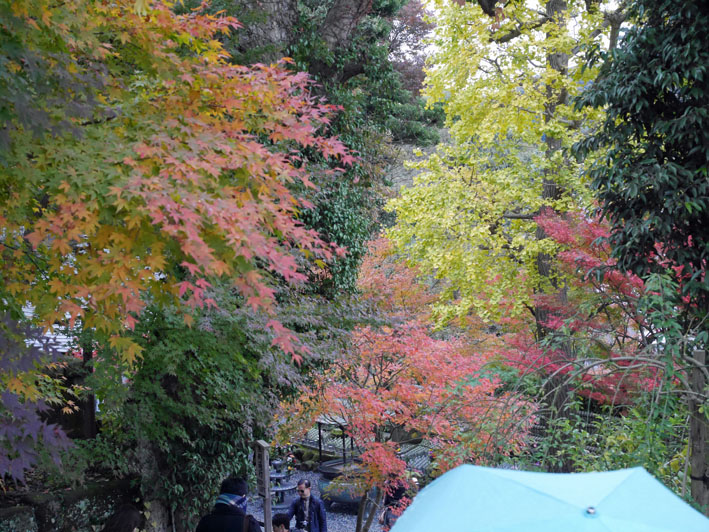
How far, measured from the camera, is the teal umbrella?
6.31 feet

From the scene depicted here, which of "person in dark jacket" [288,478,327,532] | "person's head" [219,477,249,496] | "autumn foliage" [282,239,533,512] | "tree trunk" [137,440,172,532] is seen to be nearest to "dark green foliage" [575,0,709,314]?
"autumn foliage" [282,239,533,512]

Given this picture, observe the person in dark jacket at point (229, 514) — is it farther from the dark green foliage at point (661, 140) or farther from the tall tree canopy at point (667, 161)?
the dark green foliage at point (661, 140)

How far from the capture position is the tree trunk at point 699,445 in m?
3.60

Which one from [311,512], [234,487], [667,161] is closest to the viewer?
[667,161]

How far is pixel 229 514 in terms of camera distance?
4.13m

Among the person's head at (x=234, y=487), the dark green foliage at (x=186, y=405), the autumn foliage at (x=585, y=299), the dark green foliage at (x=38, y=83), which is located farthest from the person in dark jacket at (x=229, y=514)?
the dark green foliage at (x=38, y=83)

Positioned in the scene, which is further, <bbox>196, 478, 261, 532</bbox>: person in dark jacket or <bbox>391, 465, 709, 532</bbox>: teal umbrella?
<bbox>196, 478, 261, 532</bbox>: person in dark jacket

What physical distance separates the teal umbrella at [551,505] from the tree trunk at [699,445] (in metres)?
1.73

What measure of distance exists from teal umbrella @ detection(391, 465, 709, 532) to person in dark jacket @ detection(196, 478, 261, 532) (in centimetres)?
219

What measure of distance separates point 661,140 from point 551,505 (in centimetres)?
327

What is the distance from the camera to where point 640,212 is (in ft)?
14.3

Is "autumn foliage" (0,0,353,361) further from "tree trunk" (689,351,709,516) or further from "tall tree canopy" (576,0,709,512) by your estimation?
"tree trunk" (689,351,709,516)

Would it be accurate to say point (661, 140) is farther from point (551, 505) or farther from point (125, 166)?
point (125, 166)

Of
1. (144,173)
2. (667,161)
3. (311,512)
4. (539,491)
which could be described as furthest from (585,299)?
(311,512)
